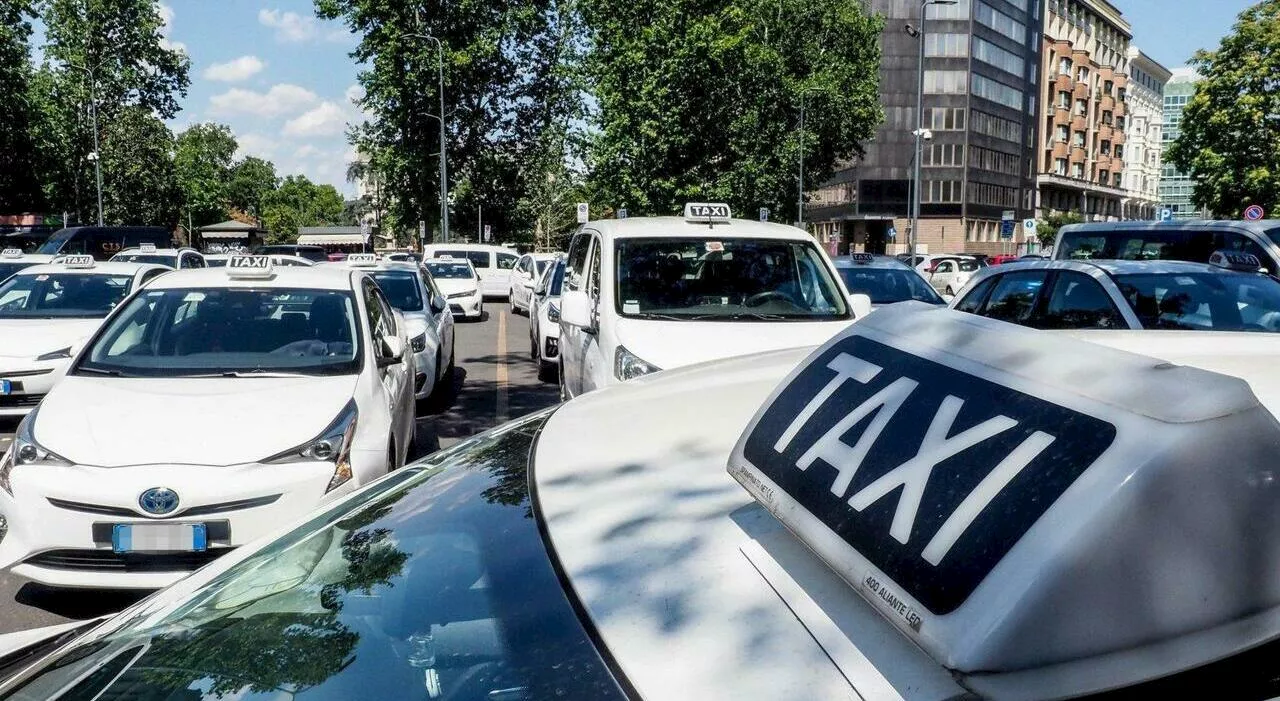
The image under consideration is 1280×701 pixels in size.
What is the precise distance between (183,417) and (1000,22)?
7560 cm

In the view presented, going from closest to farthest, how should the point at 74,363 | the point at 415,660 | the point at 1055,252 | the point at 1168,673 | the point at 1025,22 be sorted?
the point at 1168,673 < the point at 415,660 < the point at 74,363 < the point at 1055,252 < the point at 1025,22

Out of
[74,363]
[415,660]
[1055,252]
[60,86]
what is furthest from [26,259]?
[60,86]

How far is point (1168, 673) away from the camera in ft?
2.94

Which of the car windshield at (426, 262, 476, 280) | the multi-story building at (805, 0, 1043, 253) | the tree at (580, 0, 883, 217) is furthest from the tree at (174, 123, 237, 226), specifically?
the car windshield at (426, 262, 476, 280)

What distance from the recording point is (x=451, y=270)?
79.5 feet

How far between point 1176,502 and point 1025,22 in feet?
270

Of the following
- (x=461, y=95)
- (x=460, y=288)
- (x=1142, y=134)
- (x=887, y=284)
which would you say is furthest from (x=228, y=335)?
(x=1142, y=134)

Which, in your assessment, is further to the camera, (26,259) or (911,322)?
(26,259)

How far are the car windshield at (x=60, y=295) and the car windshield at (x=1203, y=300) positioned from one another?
9.10 meters

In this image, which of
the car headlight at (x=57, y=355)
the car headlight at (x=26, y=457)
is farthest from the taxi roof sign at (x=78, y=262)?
the car headlight at (x=26, y=457)

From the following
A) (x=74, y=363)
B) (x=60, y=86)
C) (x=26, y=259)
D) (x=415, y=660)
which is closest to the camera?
(x=415, y=660)

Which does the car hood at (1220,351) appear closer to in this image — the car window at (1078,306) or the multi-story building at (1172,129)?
the car window at (1078,306)

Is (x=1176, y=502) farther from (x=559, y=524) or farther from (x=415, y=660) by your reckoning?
(x=415, y=660)

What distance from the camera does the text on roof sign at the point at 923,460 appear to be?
0.95 metres
